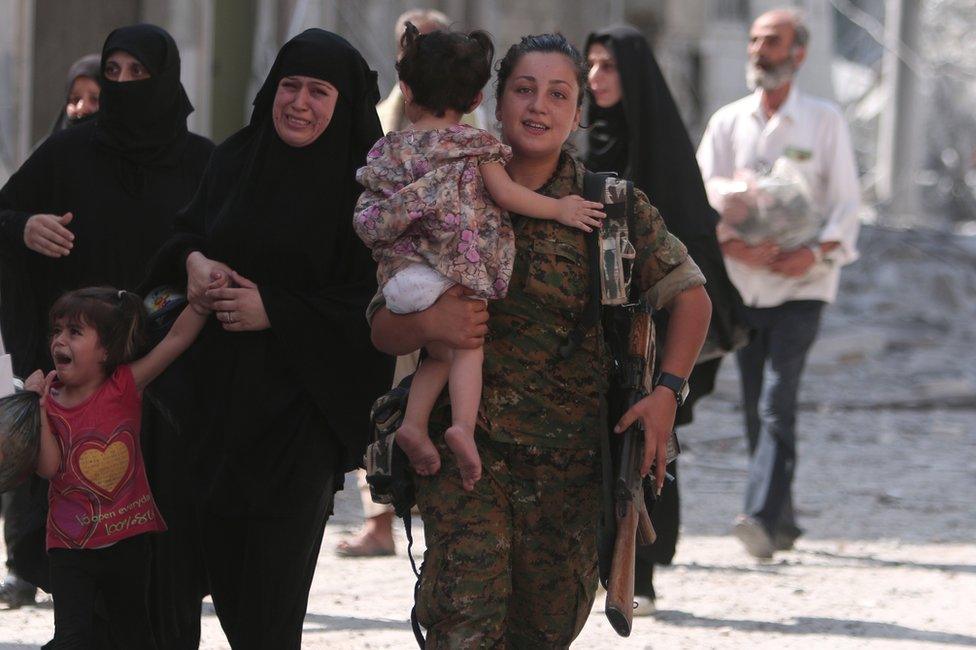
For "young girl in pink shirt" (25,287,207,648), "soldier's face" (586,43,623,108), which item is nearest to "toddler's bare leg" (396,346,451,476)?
"young girl in pink shirt" (25,287,207,648)

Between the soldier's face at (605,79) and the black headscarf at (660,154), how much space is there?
2 cm

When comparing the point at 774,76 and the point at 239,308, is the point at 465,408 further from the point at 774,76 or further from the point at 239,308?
the point at 774,76

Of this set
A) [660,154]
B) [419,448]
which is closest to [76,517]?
[419,448]

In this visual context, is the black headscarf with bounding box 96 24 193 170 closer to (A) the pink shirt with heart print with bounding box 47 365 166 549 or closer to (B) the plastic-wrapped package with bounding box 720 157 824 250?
(A) the pink shirt with heart print with bounding box 47 365 166 549

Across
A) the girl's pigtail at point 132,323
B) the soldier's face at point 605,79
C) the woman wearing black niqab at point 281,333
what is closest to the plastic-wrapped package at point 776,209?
the soldier's face at point 605,79

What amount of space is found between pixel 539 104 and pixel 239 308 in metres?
0.83

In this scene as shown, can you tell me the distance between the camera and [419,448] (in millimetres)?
3568

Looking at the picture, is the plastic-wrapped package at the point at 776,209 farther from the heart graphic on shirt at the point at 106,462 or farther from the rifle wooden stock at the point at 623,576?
the heart graphic on shirt at the point at 106,462

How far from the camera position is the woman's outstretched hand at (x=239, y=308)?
3818 mm

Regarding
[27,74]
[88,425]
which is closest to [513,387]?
[88,425]

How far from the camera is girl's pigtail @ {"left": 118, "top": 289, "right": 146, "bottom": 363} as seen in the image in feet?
12.7

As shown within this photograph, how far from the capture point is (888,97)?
20250 mm

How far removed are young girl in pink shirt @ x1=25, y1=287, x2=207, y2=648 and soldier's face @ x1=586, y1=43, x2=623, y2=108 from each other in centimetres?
202

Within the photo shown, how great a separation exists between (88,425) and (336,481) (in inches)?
24.7
